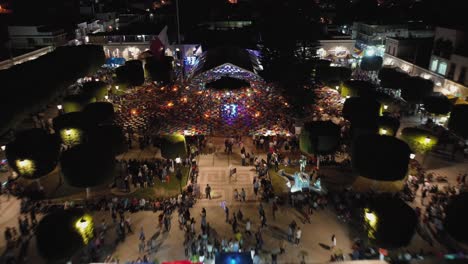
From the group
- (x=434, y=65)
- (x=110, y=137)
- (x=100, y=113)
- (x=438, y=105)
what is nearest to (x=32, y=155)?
(x=110, y=137)

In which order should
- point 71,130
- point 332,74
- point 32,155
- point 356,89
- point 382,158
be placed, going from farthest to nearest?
1. point 332,74
2. point 356,89
3. point 71,130
4. point 32,155
5. point 382,158

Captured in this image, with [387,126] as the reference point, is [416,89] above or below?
above

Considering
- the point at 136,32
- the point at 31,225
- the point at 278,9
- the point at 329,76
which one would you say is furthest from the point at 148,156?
the point at 136,32

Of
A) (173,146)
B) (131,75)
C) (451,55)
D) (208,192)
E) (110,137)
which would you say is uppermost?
(451,55)

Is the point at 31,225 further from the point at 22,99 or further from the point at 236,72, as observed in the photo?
the point at 236,72

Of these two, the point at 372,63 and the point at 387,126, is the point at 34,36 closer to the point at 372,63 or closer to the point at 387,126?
the point at 372,63

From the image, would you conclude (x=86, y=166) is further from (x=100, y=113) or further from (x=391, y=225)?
(x=391, y=225)

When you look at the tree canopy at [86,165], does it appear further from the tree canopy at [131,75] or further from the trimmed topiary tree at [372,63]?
the trimmed topiary tree at [372,63]

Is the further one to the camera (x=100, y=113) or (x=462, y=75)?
(x=462, y=75)

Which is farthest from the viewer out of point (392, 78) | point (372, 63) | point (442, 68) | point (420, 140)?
point (372, 63)
